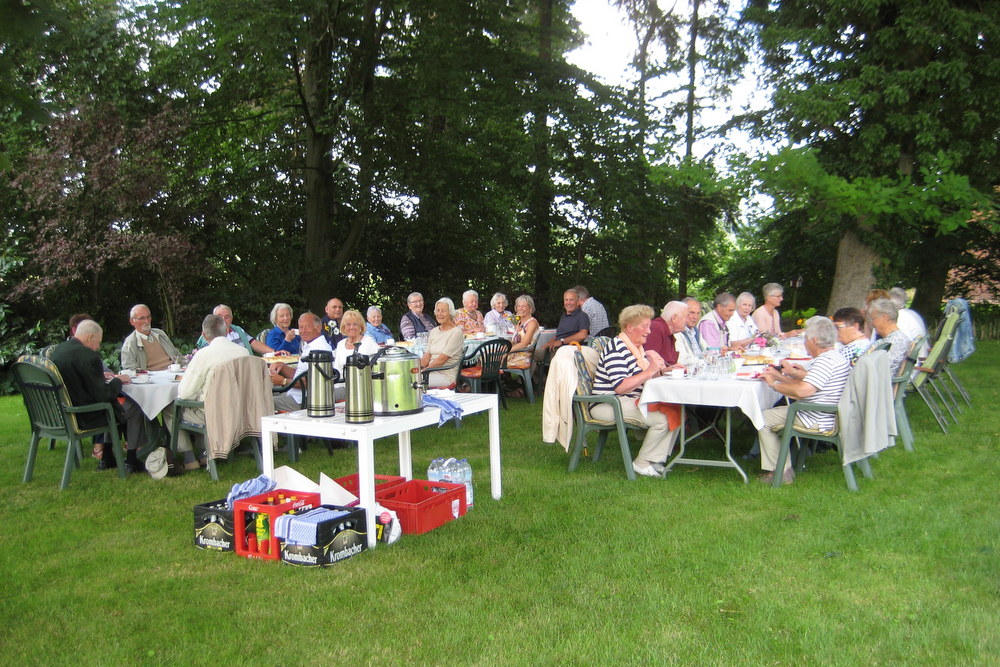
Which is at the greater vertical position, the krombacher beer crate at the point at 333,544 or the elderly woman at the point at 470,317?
the elderly woman at the point at 470,317

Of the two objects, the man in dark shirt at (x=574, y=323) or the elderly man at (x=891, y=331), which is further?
Answer: the man in dark shirt at (x=574, y=323)

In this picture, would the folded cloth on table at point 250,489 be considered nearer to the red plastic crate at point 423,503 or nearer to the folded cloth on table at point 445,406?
the red plastic crate at point 423,503

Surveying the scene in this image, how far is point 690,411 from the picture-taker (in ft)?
23.5

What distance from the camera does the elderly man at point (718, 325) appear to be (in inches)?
333

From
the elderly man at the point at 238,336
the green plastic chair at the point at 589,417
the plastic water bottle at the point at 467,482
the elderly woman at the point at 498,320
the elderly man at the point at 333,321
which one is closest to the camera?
the plastic water bottle at the point at 467,482

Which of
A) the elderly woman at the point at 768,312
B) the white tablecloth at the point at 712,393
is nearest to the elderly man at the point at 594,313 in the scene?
the elderly woman at the point at 768,312

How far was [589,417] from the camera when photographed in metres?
6.09

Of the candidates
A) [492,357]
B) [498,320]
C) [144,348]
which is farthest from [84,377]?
[498,320]

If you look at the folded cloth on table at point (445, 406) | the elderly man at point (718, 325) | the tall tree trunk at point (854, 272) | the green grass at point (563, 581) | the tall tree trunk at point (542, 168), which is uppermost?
the tall tree trunk at point (542, 168)

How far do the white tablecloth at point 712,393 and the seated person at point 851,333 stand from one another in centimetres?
85

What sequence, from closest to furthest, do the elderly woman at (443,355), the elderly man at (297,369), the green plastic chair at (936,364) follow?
1. the elderly man at (297,369)
2. the green plastic chair at (936,364)
3. the elderly woman at (443,355)

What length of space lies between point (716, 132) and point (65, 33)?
14.1 meters

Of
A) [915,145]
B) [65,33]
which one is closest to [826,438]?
[65,33]

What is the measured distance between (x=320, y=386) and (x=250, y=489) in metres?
0.72
